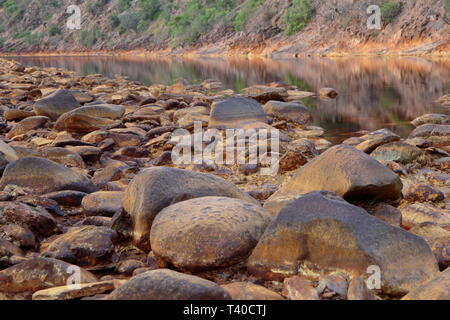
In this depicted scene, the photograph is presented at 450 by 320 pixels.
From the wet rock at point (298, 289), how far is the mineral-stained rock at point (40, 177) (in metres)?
1.89

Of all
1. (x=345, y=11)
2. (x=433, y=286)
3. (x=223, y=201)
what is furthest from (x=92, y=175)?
(x=345, y=11)

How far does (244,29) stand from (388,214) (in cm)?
3293

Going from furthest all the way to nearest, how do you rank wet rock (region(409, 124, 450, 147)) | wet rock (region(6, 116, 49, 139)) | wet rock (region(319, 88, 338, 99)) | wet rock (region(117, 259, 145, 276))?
wet rock (region(319, 88, 338, 99)), wet rock (region(6, 116, 49, 139)), wet rock (region(409, 124, 450, 147)), wet rock (region(117, 259, 145, 276))

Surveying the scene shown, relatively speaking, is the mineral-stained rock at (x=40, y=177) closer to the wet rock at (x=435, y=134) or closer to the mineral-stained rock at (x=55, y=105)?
the mineral-stained rock at (x=55, y=105)

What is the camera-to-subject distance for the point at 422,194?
11.1 feet

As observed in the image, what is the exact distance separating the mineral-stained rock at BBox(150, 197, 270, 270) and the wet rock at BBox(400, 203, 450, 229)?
0.94 meters

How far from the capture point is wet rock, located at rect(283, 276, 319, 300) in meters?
1.99

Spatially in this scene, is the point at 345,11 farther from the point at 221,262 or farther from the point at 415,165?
the point at 221,262

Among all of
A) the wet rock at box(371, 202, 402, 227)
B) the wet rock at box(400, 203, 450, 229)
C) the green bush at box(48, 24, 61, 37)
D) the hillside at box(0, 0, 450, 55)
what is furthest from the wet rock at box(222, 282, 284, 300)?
the green bush at box(48, 24, 61, 37)

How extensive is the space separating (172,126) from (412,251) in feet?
14.1

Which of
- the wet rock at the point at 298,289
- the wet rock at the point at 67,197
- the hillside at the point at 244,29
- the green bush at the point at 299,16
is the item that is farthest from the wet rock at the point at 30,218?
the green bush at the point at 299,16

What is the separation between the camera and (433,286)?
6.11ft

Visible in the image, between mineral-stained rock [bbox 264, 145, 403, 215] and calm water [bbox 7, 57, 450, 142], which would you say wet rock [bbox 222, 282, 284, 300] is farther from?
calm water [bbox 7, 57, 450, 142]

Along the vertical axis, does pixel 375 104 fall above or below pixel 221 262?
below
